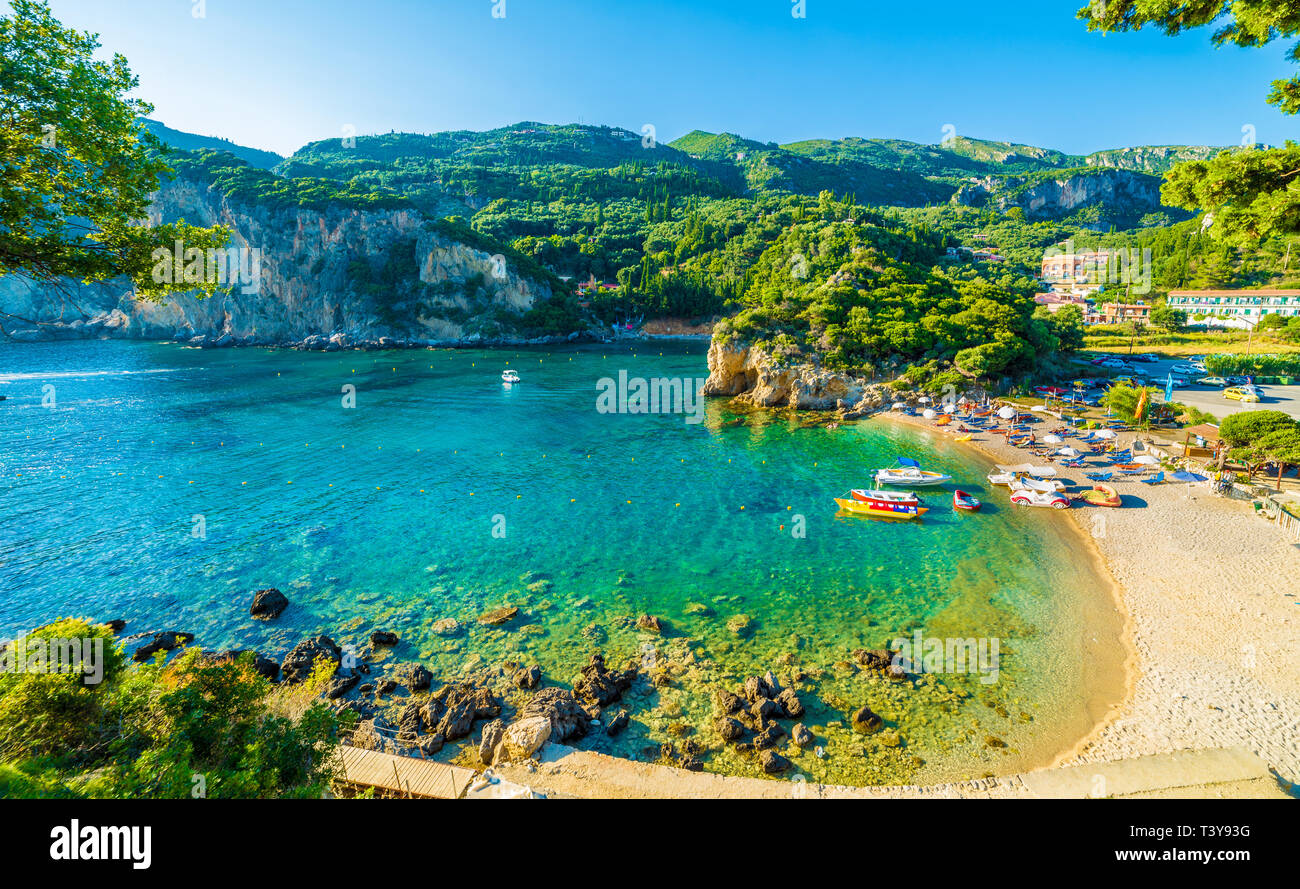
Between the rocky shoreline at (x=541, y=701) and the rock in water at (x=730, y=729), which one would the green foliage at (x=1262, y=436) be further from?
the rock in water at (x=730, y=729)

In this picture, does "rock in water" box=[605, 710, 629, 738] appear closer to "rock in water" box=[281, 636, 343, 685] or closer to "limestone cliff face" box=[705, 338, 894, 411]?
"rock in water" box=[281, 636, 343, 685]

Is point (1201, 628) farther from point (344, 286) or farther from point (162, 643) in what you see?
point (344, 286)

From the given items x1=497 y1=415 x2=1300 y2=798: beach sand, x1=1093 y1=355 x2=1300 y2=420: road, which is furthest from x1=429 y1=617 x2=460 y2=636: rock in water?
x1=1093 y1=355 x2=1300 y2=420: road

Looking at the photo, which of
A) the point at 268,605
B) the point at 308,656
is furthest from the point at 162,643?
the point at 308,656

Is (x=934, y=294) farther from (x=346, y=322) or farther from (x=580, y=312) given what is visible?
(x=346, y=322)

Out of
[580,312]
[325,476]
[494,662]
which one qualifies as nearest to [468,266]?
[580,312]
